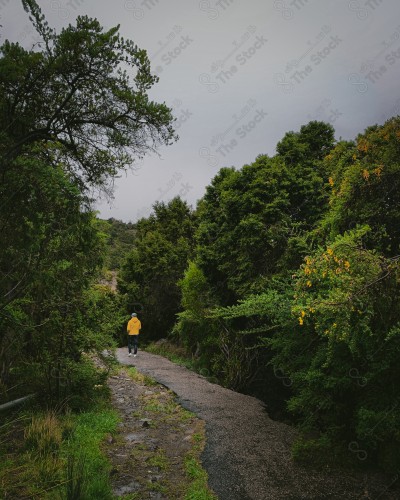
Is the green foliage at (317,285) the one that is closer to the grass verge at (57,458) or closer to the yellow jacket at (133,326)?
the yellow jacket at (133,326)

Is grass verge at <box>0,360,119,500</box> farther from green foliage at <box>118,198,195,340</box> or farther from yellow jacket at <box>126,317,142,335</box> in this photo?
green foliage at <box>118,198,195,340</box>

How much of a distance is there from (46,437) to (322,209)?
8.37 meters

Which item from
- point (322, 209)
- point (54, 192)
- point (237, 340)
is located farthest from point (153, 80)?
point (237, 340)

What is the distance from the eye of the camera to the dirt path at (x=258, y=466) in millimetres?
4672

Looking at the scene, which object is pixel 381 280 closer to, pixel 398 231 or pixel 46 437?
pixel 398 231

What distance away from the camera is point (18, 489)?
4.19m

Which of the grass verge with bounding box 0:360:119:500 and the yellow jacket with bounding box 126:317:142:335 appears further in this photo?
the yellow jacket with bounding box 126:317:142:335

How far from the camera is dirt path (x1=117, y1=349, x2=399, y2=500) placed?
4.67 m

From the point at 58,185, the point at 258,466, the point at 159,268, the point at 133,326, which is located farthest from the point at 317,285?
the point at 159,268

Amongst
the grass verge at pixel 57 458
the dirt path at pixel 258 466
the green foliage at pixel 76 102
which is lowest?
the dirt path at pixel 258 466

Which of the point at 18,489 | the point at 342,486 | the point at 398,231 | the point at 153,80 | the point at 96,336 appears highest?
the point at 153,80

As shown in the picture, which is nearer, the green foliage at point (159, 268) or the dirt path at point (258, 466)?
the dirt path at point (258, 466)

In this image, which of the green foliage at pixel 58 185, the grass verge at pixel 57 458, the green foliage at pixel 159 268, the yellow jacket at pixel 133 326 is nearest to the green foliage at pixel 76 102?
the green foliage at pixel 58 185

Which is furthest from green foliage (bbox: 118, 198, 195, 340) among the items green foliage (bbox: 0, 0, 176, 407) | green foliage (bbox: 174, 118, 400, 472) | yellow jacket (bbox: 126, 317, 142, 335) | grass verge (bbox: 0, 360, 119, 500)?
grass verge (bbox: 0, 360, 119, 500)
